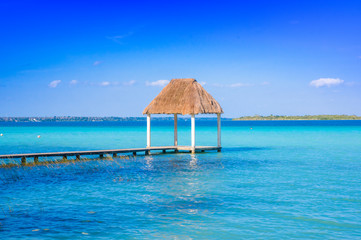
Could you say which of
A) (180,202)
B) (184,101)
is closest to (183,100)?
(184,101)

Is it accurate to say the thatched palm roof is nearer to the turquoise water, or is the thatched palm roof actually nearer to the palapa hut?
the palapa hut

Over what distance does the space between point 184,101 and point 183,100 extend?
13cm

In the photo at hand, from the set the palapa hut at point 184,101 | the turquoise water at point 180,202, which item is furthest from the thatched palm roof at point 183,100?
the turquoise water at point 180,202

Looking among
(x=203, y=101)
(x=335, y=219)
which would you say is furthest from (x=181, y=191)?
(x=203, y=101)

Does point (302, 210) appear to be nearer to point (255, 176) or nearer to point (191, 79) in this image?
point (255, 176)

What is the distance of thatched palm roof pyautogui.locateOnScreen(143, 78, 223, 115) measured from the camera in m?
29.4

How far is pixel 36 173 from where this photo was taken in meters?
21.0

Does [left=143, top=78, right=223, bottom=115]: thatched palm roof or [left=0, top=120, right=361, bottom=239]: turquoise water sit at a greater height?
[left=143, top=78, right=223, bottom=115]: thatched palm roof

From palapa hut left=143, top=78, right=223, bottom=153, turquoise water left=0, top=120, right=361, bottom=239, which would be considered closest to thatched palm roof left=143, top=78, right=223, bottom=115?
palapa hut left=143, top=78, right=223, bottom=153

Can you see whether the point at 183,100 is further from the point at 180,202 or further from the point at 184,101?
the point at 180,202

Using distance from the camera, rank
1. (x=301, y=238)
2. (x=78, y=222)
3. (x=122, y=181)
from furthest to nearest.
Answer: (x=122, y=181)
(x=78, y=222)
(x=301, y=238)

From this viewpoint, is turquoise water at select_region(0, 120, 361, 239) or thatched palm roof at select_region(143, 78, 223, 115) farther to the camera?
thatched palm roof at select_region(143, 78, 223, 115)

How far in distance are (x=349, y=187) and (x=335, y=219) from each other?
5551 millimetres

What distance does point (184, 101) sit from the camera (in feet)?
98.0
